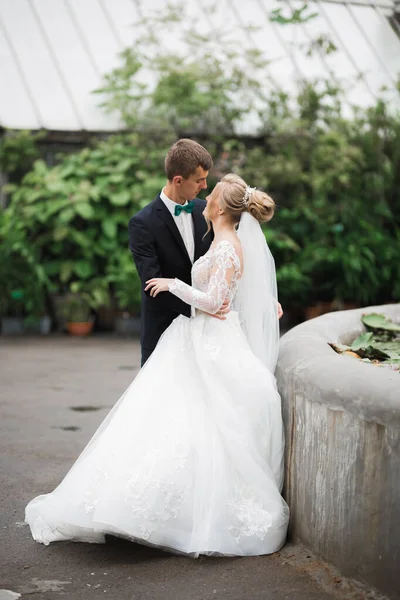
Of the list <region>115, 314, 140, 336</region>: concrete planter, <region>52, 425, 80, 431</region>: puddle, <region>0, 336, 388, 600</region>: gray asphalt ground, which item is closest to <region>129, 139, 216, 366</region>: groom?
<region>0, 336, 388, 600</region>: gray asphalt ground


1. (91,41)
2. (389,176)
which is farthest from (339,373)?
(91,41)

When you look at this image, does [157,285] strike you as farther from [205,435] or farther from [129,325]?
[129,325]

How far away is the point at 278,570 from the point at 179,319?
1353mm

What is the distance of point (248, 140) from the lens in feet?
44.2

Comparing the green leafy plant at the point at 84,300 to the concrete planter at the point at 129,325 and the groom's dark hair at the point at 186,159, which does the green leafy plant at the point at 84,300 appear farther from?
the groom's dark hair at the point at 186,159

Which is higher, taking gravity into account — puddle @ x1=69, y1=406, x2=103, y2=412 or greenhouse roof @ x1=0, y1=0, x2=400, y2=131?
greenhouse roof @ x1=0, y1=0, x2=400, y2=131

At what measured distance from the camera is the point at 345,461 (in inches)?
116

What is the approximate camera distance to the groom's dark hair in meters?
3.90

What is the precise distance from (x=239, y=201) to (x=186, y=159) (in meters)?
0.38

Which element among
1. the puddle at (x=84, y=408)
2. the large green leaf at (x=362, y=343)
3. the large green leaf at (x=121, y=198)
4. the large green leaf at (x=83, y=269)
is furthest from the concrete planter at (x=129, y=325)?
the large green leaf at (x=362, y=343)

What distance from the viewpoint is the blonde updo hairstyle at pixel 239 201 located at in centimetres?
375

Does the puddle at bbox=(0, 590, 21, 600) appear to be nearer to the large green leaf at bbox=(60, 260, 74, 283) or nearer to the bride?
the bride

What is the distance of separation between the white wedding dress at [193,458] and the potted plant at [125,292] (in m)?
7.79

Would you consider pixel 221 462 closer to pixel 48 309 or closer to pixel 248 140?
pixel 48 309
